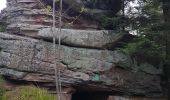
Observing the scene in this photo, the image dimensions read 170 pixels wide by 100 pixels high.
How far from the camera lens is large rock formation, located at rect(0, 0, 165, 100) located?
11.9 metres

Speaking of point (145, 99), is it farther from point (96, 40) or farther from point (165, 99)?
point (96, 40)

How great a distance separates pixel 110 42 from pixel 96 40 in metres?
0.53

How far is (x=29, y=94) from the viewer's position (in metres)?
11.4

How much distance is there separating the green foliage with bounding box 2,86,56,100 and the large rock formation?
501 mm

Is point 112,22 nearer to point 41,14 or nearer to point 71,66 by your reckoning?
point 71,66

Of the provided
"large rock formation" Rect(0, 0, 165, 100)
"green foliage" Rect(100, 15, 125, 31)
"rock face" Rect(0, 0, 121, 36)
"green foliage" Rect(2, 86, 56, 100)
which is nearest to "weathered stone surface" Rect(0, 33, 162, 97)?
"large rock formation" Rect(0, 0, 165, 100)

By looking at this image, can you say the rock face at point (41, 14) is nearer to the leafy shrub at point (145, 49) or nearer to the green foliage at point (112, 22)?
the green foliage at point (112, 22)

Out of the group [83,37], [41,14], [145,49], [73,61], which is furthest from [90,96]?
[41,14]

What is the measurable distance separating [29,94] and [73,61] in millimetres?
1887

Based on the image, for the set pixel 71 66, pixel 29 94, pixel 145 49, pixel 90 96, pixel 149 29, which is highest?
pixel 149 29

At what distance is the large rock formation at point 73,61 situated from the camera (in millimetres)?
11930

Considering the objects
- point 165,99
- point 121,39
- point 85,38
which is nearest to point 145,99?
point 165,99

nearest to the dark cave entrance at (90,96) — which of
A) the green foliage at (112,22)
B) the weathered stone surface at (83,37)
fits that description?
the weathered stone surface at (83,37)

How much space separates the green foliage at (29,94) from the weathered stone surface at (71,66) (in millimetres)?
504
